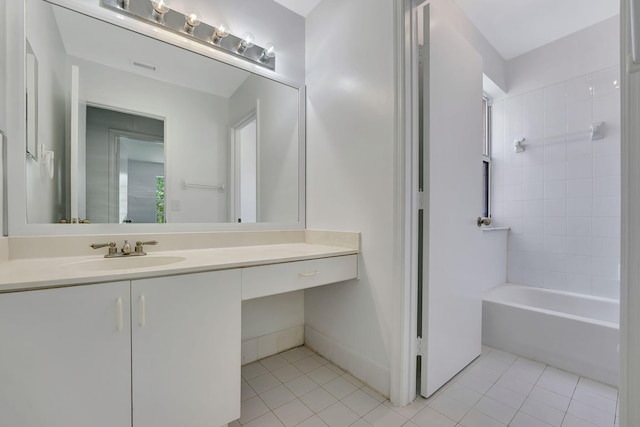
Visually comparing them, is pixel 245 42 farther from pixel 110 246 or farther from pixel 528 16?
pixel 528 16

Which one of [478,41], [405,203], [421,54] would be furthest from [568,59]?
[405,203]

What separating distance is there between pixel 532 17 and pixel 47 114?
3.16 meters

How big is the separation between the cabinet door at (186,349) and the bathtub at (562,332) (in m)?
1.86

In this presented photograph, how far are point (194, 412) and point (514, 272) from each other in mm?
2871

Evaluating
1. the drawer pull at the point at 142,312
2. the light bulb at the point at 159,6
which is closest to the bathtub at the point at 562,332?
the drawer pull at the point at 142,312

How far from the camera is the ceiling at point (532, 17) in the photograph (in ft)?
6.36

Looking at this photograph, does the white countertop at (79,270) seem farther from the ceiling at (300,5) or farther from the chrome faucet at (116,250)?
the ceiling at (300,5)

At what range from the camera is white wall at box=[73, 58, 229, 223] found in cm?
135

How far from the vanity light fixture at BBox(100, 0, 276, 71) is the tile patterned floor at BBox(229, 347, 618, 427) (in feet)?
6.53

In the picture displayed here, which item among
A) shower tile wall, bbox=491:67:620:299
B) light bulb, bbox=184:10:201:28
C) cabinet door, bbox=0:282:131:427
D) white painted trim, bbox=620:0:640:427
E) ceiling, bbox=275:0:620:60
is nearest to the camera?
white painted trim, bbox=620:0:640:427

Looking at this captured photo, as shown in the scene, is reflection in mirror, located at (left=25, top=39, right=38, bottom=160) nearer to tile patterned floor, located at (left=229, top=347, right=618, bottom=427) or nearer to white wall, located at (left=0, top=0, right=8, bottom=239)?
white wall, located at (left=0, top=0, right=8, bottom=239)

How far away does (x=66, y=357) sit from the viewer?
815mm

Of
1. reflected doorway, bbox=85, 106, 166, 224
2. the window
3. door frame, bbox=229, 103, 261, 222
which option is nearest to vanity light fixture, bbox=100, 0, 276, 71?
door frame, bbox=229, 103, 261, 222

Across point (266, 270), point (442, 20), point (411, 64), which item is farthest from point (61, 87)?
point (442, 20)
